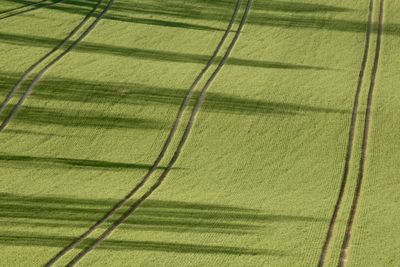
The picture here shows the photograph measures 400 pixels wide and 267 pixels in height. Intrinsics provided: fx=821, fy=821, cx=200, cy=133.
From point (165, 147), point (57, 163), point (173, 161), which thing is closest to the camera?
point (57, 163)

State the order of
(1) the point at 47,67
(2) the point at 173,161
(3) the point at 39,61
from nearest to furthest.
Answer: (2) the point at 173,161, (1) the point at 47,67, (3) the point at 39,61

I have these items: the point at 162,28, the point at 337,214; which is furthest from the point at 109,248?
the point at 162,28

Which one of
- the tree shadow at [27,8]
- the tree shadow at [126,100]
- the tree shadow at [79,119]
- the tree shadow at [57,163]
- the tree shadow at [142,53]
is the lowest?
the tree shadow at [57,163]

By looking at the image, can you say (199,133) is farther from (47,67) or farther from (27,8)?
(27,8)

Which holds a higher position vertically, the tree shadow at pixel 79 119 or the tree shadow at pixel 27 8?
the tree shadow at pixel 27 8

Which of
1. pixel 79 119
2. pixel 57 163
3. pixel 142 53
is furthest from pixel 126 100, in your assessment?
pixel 57 163

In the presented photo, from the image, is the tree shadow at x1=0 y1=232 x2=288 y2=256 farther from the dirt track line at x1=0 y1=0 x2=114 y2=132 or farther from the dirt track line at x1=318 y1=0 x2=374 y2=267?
the dirt track line at x1=0 y1=0 x2=114 y2=132

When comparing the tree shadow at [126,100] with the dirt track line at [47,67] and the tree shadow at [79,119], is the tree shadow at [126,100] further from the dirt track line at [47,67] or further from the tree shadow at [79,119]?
the dirt track line at [47,67]

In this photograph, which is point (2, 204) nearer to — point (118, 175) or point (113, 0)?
point (118, 175)

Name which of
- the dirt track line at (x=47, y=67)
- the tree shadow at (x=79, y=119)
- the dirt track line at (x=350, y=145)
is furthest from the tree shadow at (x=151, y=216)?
the dirt track line at (x=47, y=67)
